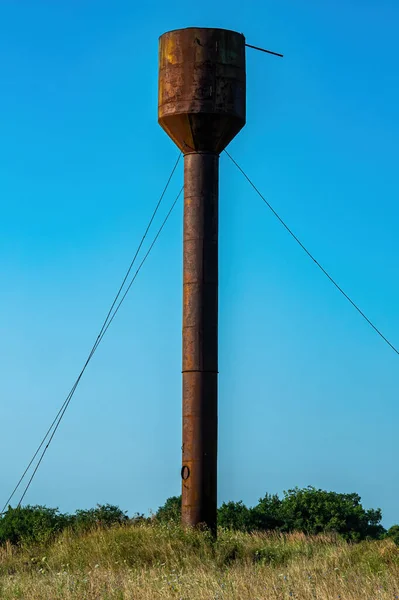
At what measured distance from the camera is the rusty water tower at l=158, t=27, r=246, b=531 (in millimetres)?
24438

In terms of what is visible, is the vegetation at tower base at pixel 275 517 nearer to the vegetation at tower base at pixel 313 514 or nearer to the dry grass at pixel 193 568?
the vegetation at tower base at pixel 313 514

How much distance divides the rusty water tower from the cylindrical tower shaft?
1.0 inches

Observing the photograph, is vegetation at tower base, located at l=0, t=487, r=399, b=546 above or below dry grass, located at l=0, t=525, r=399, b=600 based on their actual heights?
above

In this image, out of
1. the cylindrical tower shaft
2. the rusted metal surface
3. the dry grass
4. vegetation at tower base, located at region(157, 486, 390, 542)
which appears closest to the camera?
the dry grass

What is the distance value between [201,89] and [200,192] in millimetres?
2621

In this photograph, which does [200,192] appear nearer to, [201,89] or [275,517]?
[201,89]

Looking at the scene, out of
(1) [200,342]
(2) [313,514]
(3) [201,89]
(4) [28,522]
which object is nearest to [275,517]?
(2) [313,514]

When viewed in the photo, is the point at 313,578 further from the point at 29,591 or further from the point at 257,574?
the point at 29,591

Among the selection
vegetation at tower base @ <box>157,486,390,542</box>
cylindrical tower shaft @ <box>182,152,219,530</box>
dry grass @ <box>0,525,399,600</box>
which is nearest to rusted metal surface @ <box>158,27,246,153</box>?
cylindrical tower shaft @ <box>182,152,219,530</box>

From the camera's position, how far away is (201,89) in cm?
2520

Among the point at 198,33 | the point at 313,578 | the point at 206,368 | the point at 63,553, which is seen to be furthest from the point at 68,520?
the point at 198,33

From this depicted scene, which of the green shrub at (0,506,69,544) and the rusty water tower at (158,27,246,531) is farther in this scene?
the green shrub at (0,506,69,544)

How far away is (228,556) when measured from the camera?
74.4 ft

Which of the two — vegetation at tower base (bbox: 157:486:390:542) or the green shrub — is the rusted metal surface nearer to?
the green shrub
